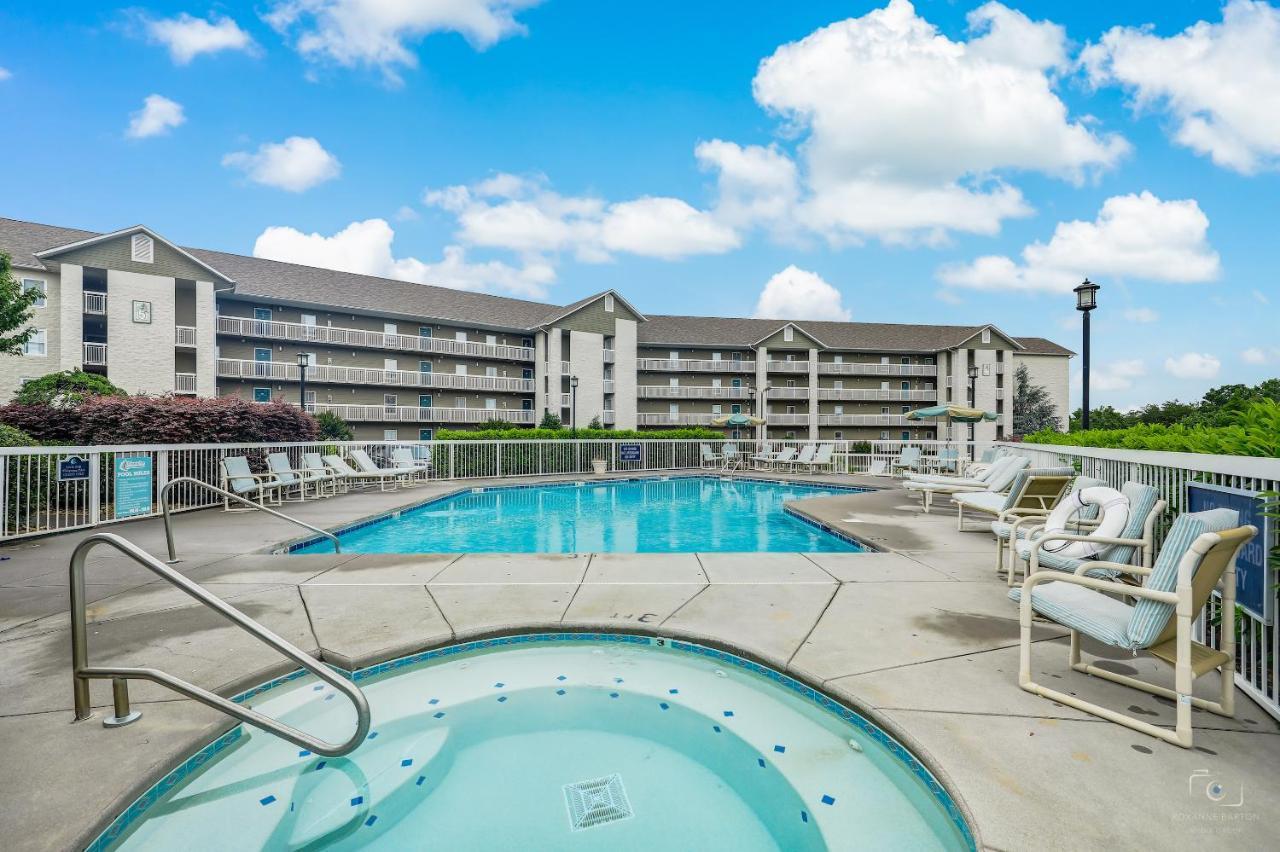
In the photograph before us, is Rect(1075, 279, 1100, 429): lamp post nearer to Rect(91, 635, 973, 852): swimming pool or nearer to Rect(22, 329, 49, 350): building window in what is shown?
Rect(91, 635, 973, 852): swimming pool

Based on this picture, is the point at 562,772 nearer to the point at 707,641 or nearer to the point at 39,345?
the point at 707,641

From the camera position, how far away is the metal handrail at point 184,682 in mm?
2252

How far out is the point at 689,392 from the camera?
43125mm

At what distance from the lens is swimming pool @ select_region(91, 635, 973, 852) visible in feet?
7.60

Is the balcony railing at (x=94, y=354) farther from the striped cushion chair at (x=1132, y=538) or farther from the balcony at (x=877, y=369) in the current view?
the balcony at (x=877, y=369)

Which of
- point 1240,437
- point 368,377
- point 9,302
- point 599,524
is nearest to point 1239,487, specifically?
point 1240,437

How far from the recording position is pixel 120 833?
6.93 ft

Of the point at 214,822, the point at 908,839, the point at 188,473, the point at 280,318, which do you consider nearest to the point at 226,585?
the point at 214,822

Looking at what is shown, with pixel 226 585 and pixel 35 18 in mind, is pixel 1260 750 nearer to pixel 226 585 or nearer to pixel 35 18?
pixel 226 585

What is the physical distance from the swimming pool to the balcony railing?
32.1 m

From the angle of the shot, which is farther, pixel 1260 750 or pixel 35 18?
pixel 35 18

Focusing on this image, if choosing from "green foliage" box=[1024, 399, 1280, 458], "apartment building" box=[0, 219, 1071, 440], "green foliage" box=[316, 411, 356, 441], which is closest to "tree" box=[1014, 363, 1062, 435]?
"apartment building" box=[0, 219, 1071, 440]

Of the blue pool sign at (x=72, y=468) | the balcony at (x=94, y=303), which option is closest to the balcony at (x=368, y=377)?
the balcony at (x=94, y=303)

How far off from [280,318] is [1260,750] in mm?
37984
